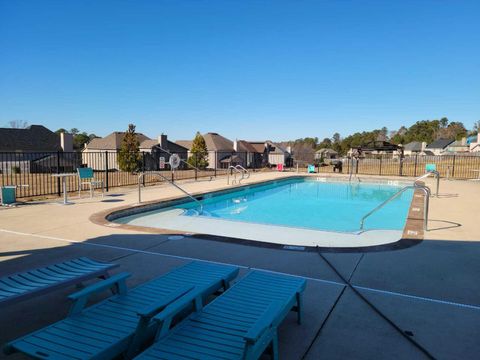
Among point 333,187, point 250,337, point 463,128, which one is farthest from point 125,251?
point 463,128

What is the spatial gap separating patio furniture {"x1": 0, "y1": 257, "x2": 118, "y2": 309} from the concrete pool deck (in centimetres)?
33

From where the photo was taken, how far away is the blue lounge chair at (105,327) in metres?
2.19

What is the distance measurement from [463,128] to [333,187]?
104383mm

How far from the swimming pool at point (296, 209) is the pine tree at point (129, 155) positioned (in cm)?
1384

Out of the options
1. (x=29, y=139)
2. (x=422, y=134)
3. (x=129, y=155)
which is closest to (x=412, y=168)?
(x=129, y=155)

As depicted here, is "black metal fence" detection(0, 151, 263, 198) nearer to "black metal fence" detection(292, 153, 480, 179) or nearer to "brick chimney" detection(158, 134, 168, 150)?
"brick chimney" detection(158, 134, 168, 150)

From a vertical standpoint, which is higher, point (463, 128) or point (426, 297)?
point (463, 128)

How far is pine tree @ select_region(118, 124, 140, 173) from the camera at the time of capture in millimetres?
27297

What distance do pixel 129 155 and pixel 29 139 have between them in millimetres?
17284

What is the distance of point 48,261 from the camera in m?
4.61

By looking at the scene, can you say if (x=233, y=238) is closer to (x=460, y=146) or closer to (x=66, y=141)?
(x=66, y=141)

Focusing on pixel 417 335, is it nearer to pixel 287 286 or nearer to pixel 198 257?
pixel 287 286

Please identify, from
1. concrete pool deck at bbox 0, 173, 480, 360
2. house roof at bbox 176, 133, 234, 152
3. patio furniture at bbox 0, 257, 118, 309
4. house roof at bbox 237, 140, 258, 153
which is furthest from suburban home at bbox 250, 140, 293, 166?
patio furniture at bbox 0, 257, 118, 309

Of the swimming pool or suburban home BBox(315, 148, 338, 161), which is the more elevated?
suburban home BBox(315, 148, 338, 161)
